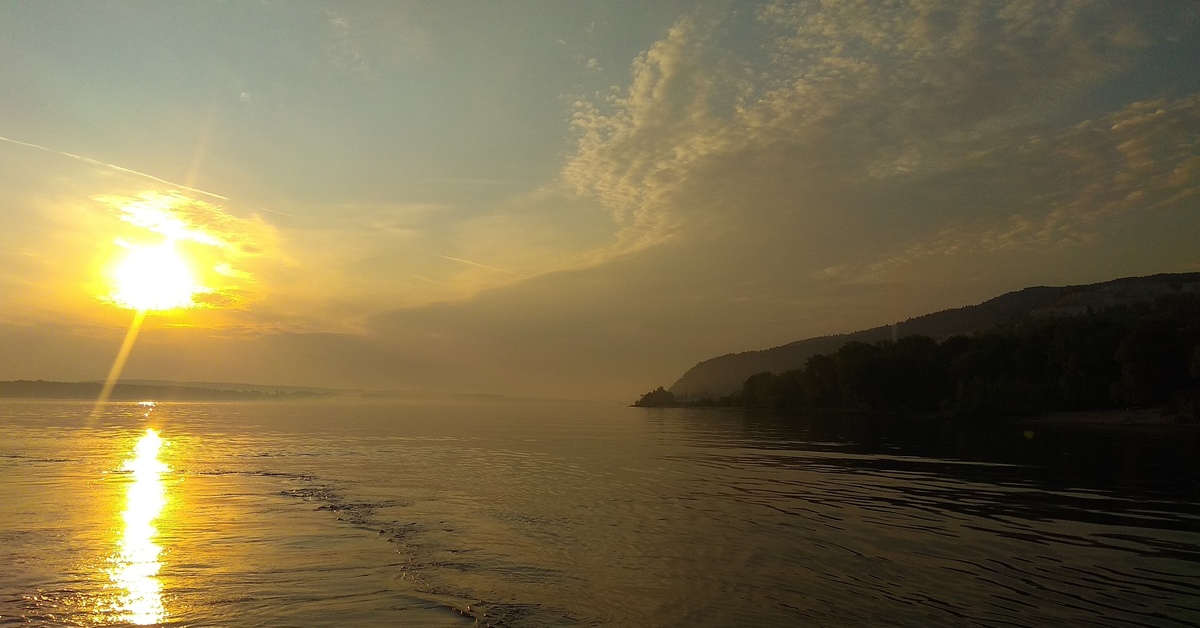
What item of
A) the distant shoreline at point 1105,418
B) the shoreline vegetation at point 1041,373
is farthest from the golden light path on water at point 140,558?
the shoreline vegetation at point 1041,373

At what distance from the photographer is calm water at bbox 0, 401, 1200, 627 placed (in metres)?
14.3

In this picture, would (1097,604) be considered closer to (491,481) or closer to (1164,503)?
(1164,503)

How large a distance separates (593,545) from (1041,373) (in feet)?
446

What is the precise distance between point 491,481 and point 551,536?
582 inches

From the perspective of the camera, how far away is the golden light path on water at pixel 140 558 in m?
13.9

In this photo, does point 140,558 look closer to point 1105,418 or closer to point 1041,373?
point 1105,418

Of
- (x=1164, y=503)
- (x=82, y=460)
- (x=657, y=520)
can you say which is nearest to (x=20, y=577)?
(x=657, y=520)

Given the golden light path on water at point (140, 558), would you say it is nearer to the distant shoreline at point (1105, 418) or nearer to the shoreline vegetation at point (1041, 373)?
the distant shoreline at point (1105, 418)

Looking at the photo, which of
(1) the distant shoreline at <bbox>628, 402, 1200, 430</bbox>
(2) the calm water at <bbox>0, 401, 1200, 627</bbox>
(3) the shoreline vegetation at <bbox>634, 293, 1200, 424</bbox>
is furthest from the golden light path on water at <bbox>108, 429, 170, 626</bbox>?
(3) the shoreline vegetation at <bbox>634, 293, 1200, 424</bbox>

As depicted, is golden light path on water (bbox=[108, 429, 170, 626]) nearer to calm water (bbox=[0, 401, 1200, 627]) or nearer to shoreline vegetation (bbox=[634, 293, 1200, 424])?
calm water (bbox=[0, 401, 1200, 627])

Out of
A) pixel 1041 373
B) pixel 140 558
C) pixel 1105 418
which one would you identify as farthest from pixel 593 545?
pixel 1041 373

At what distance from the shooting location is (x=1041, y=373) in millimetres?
129250

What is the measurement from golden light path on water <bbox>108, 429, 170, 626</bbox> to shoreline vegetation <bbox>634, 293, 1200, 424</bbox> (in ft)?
363

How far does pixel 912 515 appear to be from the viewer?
25859 millimetres
